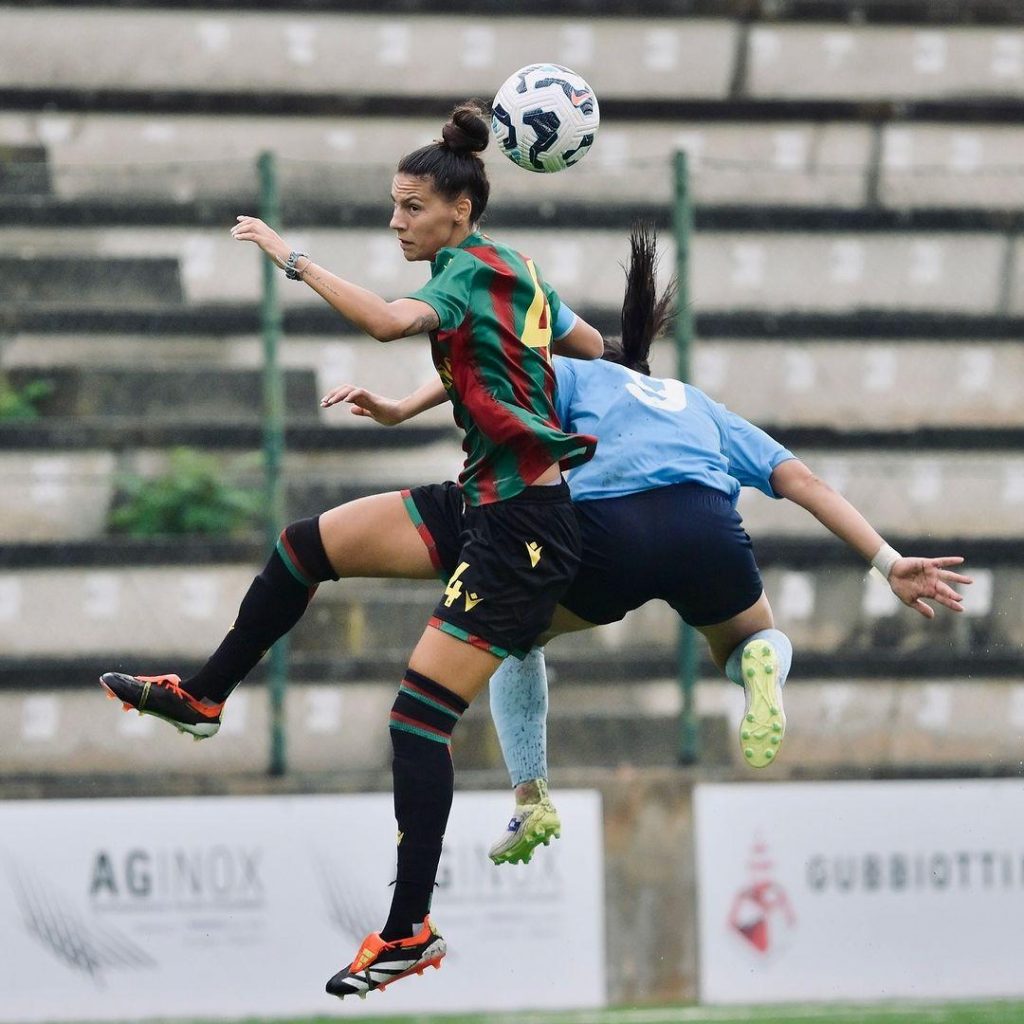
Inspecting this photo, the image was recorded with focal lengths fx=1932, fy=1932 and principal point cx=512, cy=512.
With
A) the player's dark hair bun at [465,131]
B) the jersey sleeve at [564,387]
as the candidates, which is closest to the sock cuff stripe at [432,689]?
the jersey sleeve at [564,387]

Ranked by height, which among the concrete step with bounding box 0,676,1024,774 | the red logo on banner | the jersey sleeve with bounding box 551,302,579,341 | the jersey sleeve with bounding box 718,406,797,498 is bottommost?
the red logo on banner

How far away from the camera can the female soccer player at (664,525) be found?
4688 mm

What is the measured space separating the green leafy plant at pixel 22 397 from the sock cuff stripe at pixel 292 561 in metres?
4.57

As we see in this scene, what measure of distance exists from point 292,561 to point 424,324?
89 centimetres

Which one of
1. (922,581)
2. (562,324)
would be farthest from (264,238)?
(922,581)

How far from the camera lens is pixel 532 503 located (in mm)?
4527

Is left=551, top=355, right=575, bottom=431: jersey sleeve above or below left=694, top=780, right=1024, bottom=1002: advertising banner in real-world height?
above

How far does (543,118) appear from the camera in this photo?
15.8ft

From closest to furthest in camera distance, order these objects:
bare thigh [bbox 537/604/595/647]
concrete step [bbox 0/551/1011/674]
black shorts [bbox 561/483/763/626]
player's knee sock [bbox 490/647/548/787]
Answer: black shorts [bbox 561/483/763/626]
bare thigh [bbox 537/604/595/647]
player's knee sock [bbox 490/647/548/787]
concrete step [bbox 0/551/1011/674]

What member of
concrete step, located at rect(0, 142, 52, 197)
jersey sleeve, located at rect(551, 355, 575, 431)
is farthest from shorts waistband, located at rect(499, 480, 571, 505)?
concrete step, located at rect(0, 142, 52, 197)

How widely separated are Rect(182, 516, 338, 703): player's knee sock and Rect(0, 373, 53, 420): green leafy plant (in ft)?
14.8

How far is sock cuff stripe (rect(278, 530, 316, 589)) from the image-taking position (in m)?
4.82

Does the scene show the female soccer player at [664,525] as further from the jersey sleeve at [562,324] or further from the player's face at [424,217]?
the player's face at [424,217]

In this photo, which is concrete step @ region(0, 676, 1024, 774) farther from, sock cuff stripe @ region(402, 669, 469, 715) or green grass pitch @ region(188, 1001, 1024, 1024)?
sock cuff stripe @ region(402, 669, 469, 715)
